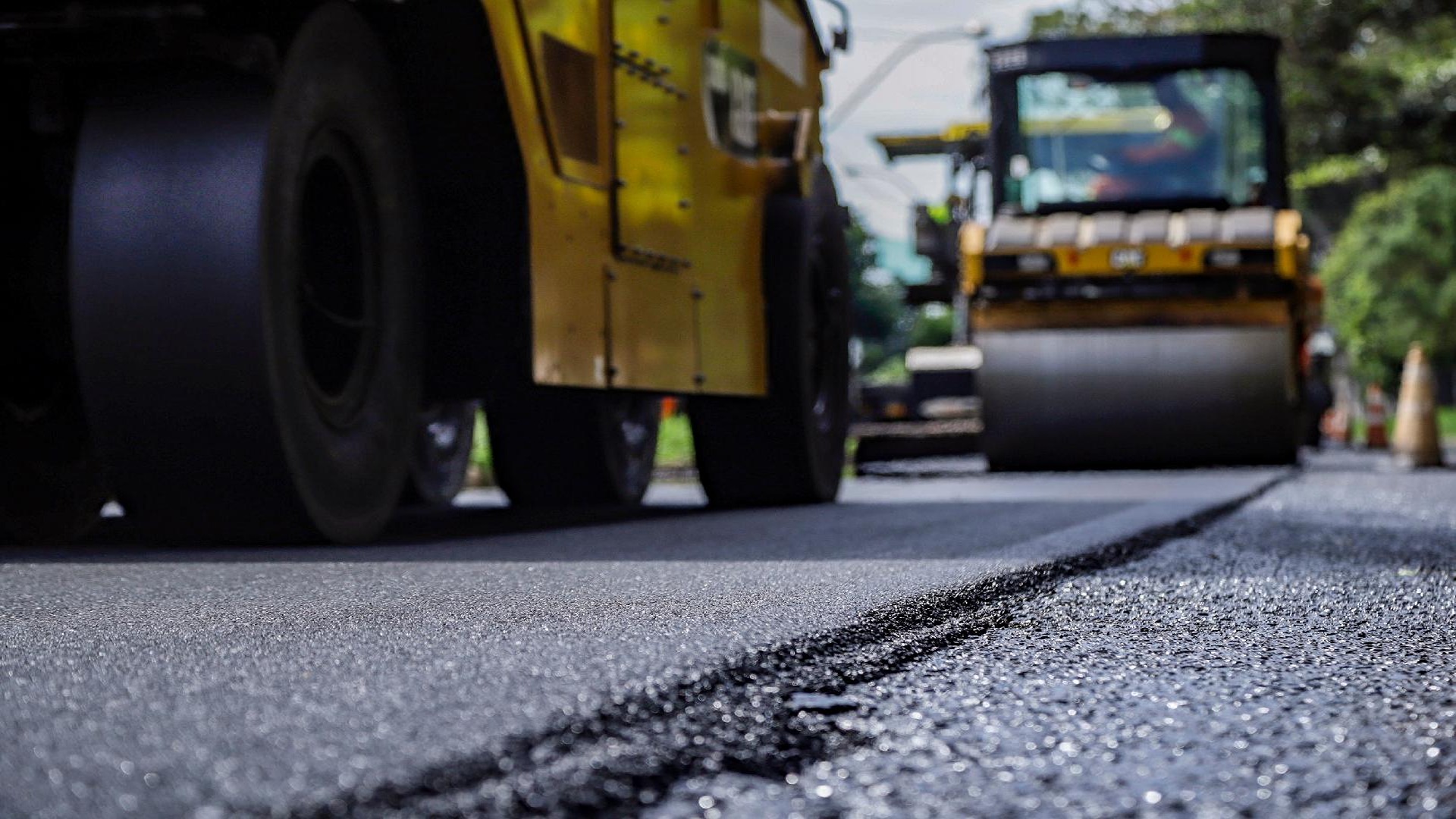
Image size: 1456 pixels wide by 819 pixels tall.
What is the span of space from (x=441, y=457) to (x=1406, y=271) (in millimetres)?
51765

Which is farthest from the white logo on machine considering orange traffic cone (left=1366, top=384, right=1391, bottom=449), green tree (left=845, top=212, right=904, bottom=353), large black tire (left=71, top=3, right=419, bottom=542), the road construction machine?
green tree (left=845, top=212, right=904, bottom=353)

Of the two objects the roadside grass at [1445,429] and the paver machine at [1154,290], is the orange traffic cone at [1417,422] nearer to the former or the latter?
the paver machine at [1154,290]

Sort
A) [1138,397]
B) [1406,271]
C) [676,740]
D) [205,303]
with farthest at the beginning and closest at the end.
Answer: [1406,271], [1138,397], [205,303], [676,740]

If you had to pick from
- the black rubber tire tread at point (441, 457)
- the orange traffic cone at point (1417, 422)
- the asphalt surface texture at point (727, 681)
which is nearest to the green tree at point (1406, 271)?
the orange traffic cone at point (1417, 422)

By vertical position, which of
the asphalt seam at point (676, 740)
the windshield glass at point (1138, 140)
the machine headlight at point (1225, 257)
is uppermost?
Answer: the windshield glass at point (1138, 140)

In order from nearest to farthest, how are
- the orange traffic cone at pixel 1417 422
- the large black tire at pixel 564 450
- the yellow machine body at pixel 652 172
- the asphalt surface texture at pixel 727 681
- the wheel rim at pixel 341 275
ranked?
the asphalt surface texture at pixel 727 681 < the wheel rim at pixel 341 275 < the yellow machine body at pixel 652 172 < the large black tire at pixel 564 450 < the orange traffic cone at pixel 1417 422

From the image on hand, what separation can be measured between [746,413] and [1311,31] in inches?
785

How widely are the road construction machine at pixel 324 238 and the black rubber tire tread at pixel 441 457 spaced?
137 cm

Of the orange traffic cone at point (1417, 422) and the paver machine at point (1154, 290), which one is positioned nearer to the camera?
the paver machine at point (1154, 290)

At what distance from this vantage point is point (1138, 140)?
13.3 m

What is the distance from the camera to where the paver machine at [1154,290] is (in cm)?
1175

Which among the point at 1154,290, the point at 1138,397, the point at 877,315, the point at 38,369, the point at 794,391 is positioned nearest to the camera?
the point at 38,369

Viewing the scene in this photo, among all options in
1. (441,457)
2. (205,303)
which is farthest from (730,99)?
(205,303)

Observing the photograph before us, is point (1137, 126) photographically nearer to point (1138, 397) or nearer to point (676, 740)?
point (1138, 397)
